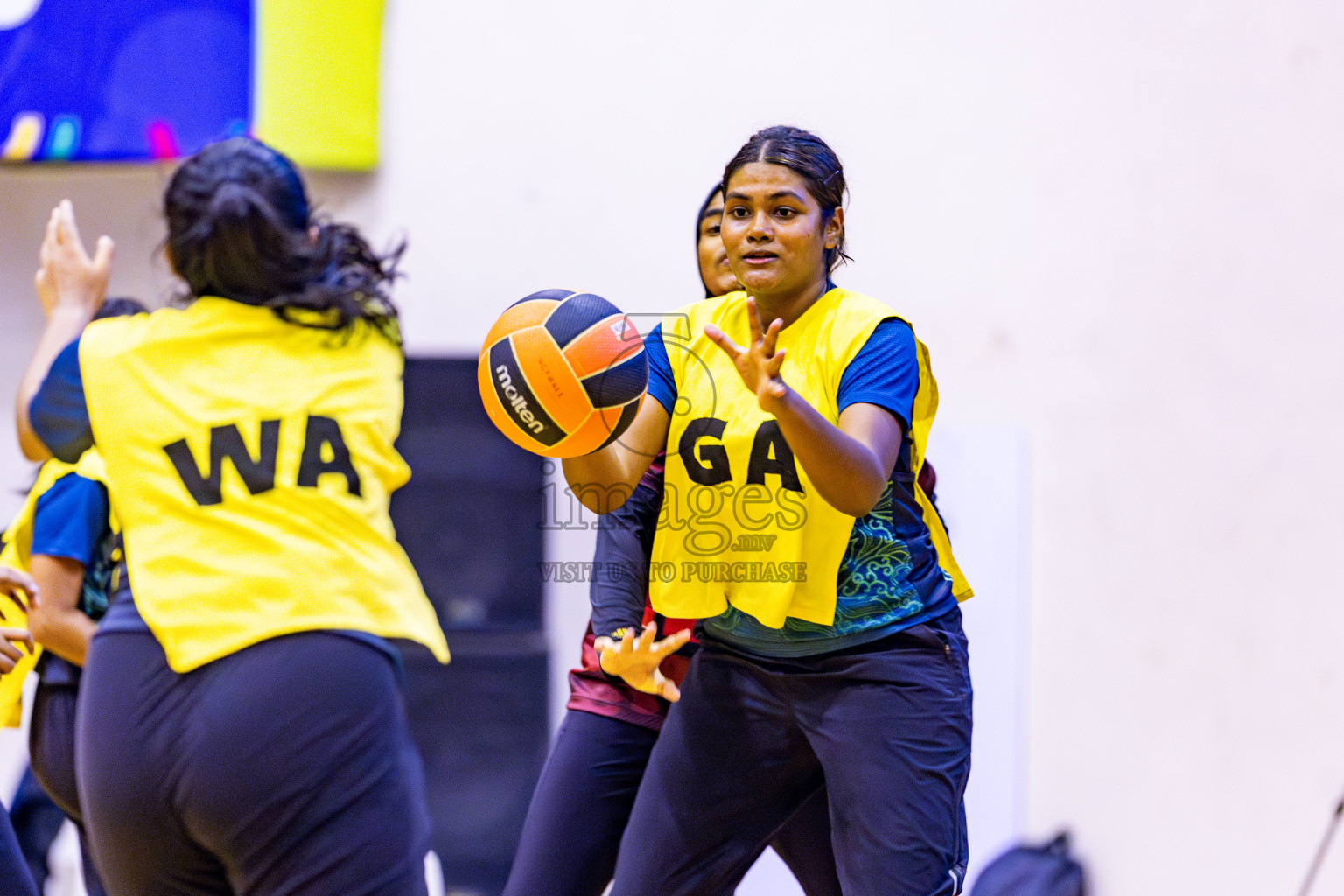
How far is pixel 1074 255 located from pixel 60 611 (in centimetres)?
305

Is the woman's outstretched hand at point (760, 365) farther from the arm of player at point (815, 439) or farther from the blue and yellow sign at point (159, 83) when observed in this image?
the blue and yellow sign at point (159, 83)

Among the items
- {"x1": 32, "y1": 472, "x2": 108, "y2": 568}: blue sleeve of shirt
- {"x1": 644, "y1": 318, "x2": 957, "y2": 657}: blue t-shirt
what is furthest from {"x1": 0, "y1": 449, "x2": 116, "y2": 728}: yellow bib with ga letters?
{"x1": 644, "y1": 318, "x2": 957, "y2": 657}: blue t-shirt

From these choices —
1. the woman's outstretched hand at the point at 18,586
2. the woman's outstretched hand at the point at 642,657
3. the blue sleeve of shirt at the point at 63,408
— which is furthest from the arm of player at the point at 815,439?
the woman's outstretched hand at the point at 18,586

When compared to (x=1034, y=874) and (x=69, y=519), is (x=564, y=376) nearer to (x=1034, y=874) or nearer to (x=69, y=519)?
(x=69, y=519)

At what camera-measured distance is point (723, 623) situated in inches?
86.4

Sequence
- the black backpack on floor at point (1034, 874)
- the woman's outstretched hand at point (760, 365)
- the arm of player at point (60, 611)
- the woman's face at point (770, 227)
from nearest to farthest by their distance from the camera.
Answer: the woman's outstretched hand at point (760, 365), the woman's face at point (770, 227), the arm of player at point (60, 611), the black backpack on floor at point (1034, 874)

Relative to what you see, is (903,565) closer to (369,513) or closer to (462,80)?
(369,513)

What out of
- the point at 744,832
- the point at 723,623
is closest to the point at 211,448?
the point at 723,623

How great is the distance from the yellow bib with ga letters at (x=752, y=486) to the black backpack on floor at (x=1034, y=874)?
1566mm

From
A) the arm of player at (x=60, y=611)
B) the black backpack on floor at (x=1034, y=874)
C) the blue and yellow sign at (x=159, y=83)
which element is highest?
the blue and yellow sign at (x=159, y=83)

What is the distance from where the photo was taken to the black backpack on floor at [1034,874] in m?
3.45

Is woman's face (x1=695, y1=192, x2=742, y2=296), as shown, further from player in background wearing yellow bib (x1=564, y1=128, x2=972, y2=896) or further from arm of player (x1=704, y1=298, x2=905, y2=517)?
arm of player (x1=704, y1=298, x2=905, y2=517)

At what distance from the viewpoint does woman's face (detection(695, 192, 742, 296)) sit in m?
2.80

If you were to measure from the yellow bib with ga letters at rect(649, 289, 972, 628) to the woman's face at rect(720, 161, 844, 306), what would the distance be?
109 mm
